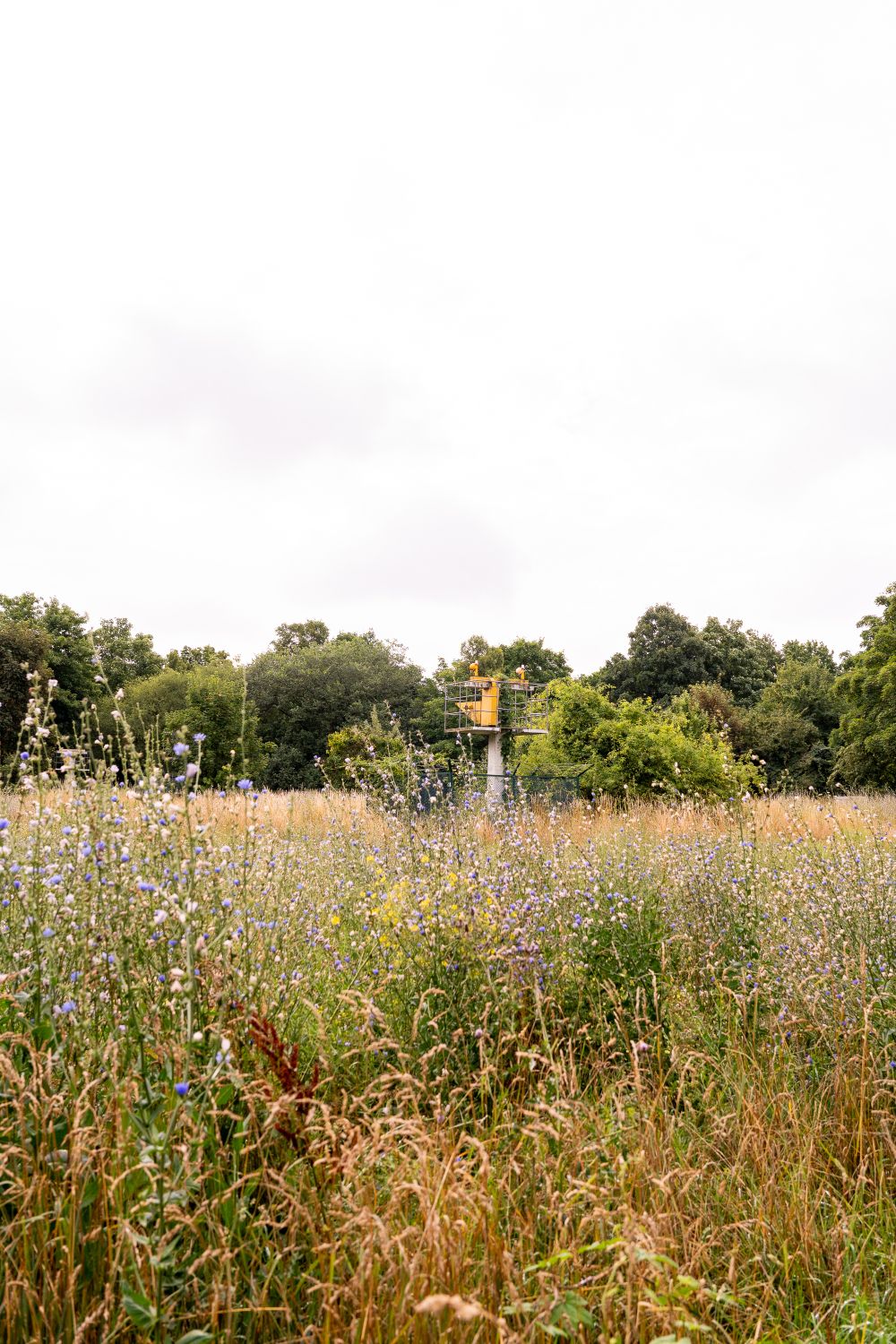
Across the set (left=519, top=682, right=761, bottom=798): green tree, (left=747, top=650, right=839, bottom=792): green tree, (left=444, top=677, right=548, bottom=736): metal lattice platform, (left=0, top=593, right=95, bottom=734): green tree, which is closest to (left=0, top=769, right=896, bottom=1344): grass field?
(left=519, top=682, right=761, bottom=798): green tree

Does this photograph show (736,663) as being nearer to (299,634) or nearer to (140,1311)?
(299,634)

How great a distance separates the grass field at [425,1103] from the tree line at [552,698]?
11.5 meters

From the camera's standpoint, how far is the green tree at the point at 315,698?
37219 millimetres

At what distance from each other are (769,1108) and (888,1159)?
1.32 feet

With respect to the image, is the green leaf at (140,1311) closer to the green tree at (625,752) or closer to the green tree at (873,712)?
the green tree at (625,752)

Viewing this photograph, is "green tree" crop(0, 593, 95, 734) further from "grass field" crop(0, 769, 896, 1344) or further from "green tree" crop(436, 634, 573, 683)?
"grass field" crop(0, 769, 896, 1344)

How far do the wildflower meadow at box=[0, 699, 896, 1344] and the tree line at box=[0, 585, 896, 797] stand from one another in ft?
37.8

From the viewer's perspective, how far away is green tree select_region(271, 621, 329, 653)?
47.8m

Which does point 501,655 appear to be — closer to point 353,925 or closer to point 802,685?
point 802,685

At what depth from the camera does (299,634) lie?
4822 centimetres

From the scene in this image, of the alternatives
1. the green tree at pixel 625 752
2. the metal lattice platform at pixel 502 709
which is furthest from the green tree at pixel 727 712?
the green tree at pixel 625 752

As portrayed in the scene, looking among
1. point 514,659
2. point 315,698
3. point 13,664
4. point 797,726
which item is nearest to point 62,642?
point 13,664

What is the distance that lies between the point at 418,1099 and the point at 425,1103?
3cm

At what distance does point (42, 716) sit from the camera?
3162 millimetres
